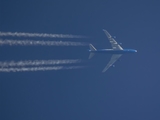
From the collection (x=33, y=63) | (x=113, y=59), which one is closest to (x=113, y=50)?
(x=113, y=59)

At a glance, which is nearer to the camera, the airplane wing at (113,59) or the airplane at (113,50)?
the airplane at (113,50)

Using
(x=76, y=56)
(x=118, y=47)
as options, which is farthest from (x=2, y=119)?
(x=118, y=47)

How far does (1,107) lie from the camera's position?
18.5 metres

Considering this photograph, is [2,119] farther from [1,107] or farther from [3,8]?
[3,8]

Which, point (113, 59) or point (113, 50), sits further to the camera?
point (113, 59)

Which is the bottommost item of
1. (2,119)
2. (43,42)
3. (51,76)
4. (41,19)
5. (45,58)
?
(2,119)

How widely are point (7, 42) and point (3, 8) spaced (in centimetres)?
252

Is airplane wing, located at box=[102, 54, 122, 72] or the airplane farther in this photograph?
airplane wing, located at box=[102, 54, 122, 72]

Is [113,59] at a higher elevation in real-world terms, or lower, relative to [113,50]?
lower

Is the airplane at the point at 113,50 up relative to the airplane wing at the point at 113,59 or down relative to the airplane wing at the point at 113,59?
up

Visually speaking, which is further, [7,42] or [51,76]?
[51,76]

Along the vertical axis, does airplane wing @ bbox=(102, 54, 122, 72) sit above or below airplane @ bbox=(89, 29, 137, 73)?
below

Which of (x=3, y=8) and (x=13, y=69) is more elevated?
(x=3, y=8)

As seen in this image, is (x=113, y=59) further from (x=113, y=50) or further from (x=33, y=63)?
(x=33, y=63)
